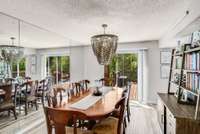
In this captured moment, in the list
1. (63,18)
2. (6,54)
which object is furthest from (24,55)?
(63,18)

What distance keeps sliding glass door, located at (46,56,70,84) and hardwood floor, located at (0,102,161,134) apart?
3.81 feet

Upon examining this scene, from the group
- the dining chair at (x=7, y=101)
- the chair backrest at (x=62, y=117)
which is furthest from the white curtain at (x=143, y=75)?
the chair backrest at (x=62, y=117)

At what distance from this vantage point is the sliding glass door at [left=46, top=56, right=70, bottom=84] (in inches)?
187

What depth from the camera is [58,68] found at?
5.17m

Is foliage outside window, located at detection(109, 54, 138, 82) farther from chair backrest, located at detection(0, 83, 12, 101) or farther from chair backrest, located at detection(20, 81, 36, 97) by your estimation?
chair backrest, located at detection(0, 83, 12, 101)

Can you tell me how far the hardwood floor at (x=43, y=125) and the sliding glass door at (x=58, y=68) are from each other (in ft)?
3.81

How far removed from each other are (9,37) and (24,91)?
1312 millimetres

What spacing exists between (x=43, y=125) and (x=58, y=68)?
2.12 metres

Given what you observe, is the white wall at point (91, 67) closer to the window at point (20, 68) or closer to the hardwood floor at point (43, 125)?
the hardwood floor at point (43, 125)

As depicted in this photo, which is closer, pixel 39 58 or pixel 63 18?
pixel 63 18

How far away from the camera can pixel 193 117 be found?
5.79ft

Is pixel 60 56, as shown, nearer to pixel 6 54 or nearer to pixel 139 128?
pixel 6 54

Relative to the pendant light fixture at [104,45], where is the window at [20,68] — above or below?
below

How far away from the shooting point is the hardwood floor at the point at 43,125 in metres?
3.17
